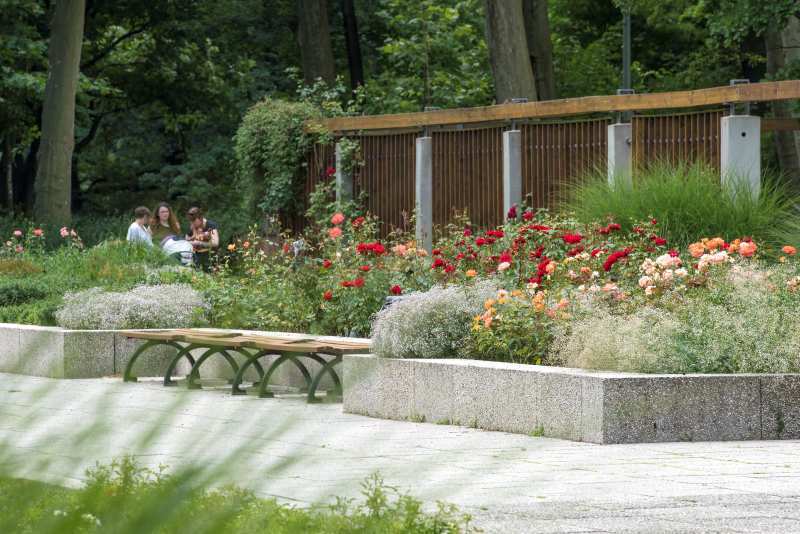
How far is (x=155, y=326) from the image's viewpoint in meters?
14.2

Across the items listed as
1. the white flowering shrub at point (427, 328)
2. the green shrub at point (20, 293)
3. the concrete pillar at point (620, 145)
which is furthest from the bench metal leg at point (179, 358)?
the concrete pillar at point (620, 145)

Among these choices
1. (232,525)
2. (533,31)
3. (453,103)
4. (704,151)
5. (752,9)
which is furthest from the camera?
(453,103)

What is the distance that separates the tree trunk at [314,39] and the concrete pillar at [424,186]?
599 inches

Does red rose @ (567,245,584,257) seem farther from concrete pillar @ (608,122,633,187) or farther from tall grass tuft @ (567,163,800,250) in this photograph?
concrete pillar @ (608,122,633,187)

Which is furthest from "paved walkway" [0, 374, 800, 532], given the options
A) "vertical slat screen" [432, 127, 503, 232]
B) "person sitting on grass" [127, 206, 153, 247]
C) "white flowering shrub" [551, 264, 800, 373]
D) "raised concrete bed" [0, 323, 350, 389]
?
"person sitting on grass" [127, 206, 153, 247]

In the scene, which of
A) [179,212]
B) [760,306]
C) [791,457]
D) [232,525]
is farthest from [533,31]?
[232,525]

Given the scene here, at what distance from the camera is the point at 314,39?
32062 millimetres

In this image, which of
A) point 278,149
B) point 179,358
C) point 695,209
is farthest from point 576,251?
point 278,149

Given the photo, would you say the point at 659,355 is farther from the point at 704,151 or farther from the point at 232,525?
the point at 232,525

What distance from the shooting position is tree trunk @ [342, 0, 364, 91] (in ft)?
125

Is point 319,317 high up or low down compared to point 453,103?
down

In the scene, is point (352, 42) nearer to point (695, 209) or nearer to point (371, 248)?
point (371, 248)

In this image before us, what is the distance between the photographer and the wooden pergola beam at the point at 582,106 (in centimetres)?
1295

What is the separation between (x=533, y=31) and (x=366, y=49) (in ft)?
40.3
